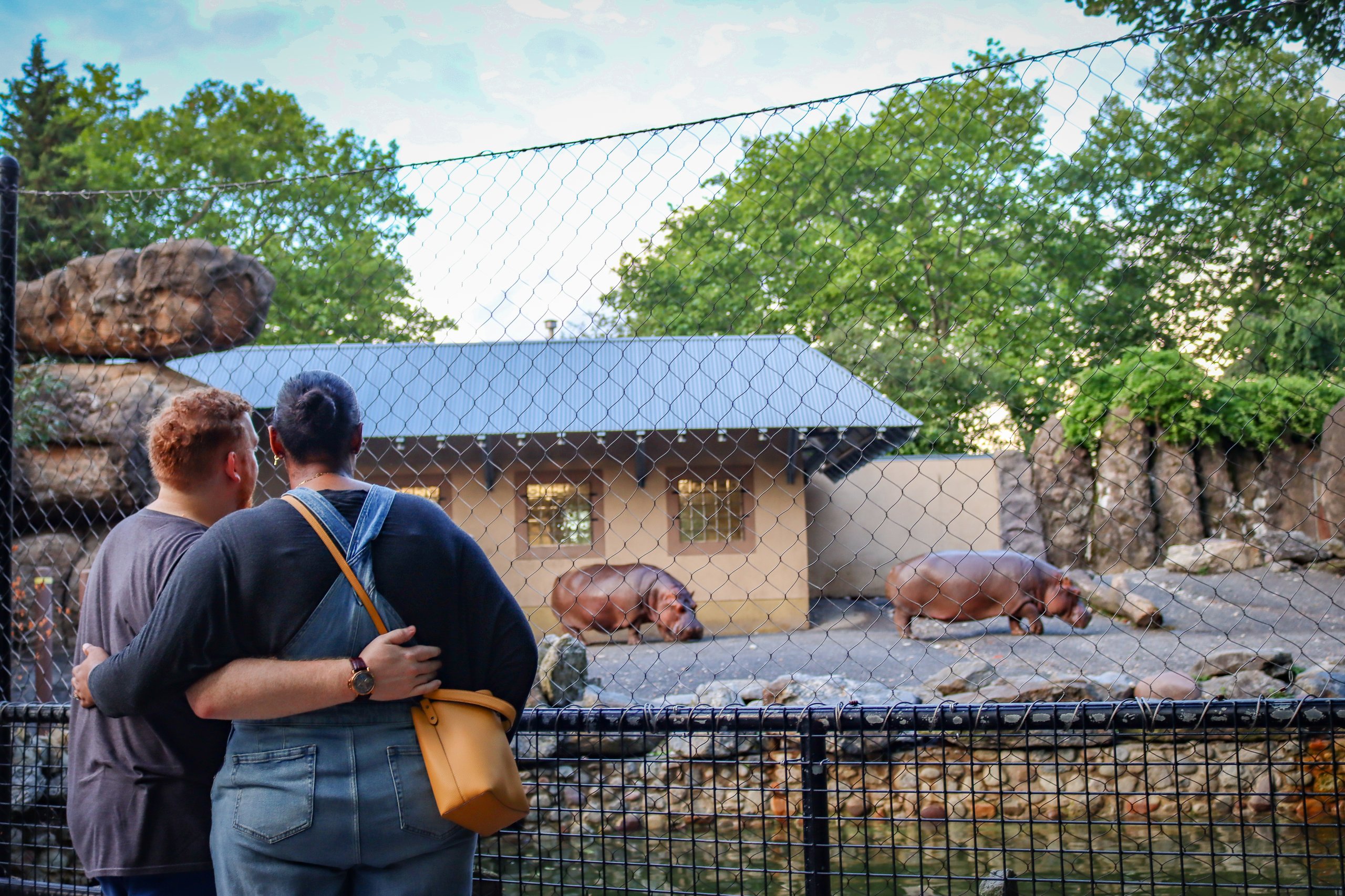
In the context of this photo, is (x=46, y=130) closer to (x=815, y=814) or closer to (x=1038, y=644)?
(x=1038, y=644)

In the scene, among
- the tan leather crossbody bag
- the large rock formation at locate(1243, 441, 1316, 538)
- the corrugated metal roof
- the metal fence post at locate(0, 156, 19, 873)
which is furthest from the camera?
the large rock formation at locate(1243, 441, 1316, 538)

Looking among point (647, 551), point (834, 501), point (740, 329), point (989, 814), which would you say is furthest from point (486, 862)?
point (740, 329)

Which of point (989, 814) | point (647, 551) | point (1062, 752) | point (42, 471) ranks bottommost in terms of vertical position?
point (989, 814)

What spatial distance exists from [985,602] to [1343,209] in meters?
6.74

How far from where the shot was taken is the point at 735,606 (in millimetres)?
9320

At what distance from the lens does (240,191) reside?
1002 cm

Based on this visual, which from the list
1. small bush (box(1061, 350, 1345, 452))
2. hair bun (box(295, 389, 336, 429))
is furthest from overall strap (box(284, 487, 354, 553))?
small bush (box(1061, 350, 1345, 452))

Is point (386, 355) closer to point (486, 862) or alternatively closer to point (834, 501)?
point (834, 501)

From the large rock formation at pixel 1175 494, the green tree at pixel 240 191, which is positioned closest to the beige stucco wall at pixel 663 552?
the green tree at pixel 240 191

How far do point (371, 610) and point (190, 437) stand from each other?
56 cm

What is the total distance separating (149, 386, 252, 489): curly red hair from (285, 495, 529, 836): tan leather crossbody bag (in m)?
0.42

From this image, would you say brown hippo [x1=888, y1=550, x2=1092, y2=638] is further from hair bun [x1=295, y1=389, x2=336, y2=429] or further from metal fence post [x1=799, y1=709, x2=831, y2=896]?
hair bun [x1=295, y1=389, x2=336, y2=429]

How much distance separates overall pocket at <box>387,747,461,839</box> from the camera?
1.13m

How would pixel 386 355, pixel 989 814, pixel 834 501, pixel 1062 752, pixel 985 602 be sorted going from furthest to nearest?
pixel 834 501
pixel 386 355
pixel 985 602
pixel 989 814
pixel 1062 752
